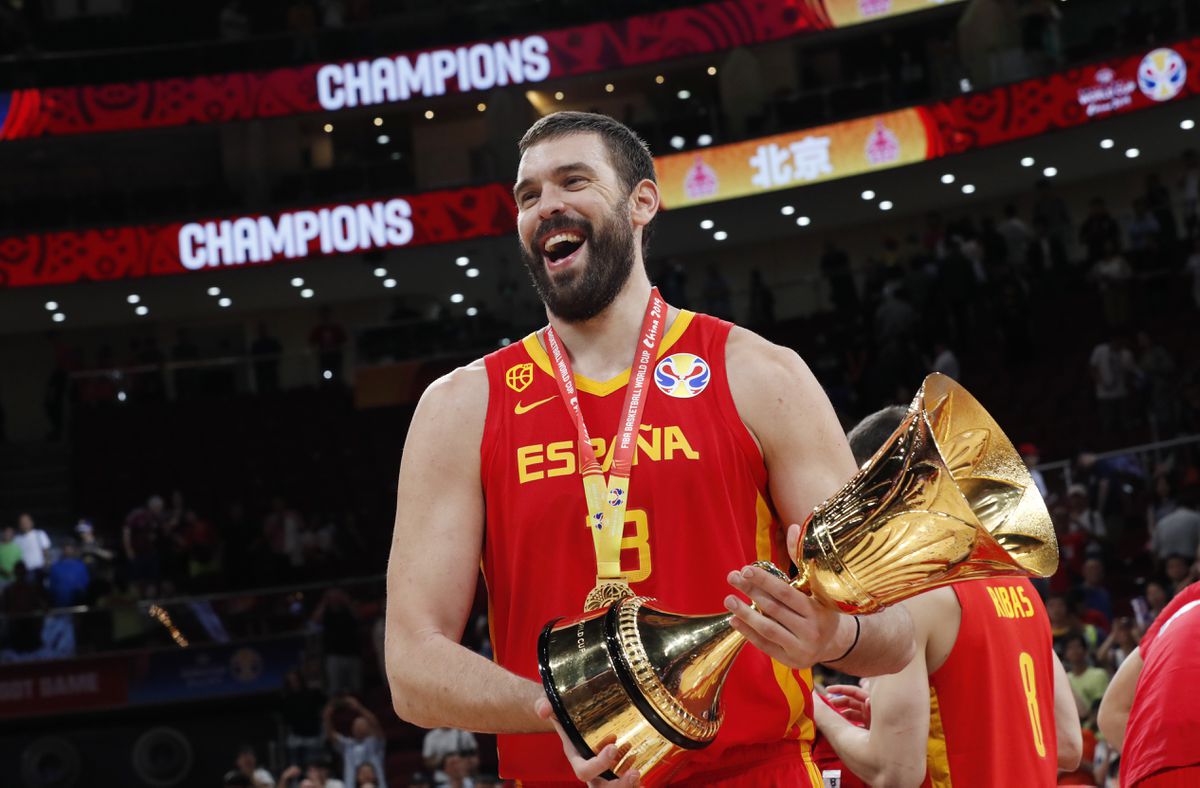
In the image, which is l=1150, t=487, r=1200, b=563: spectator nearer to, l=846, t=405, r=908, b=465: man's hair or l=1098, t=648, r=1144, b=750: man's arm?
l=1098, t=648, r=1144, b=750: man's arm

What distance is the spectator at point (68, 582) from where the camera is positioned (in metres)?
18.6

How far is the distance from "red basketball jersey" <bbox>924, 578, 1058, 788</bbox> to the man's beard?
4.94 feet

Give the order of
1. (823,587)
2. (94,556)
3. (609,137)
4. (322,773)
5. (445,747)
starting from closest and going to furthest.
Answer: (823,587)
(609,137)
(322,773)
(445,747)
(94,556)

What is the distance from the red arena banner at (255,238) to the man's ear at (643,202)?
78.2 feet

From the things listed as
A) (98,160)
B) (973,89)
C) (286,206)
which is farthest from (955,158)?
Answer: (98,160)

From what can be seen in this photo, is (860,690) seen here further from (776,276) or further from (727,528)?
(776,276)

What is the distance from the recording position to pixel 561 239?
3287mm

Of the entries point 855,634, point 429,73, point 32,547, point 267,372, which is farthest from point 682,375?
→ point 429,73

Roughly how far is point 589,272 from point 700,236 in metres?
26.8

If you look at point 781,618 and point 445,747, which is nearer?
point 781,618

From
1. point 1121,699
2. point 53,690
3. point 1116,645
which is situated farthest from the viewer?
point 53,690

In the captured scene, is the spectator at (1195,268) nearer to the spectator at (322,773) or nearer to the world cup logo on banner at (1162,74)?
the world cup logo on banner at (1162,74)

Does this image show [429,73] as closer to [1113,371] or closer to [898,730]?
[1113,371]

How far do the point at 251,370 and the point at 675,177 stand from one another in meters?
7.63
